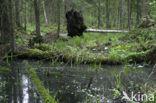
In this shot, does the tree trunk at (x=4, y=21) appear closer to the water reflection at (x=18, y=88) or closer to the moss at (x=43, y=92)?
the water reflection at (x=18, y=88)

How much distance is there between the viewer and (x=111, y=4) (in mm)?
33969

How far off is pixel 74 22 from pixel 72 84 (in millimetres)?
10441

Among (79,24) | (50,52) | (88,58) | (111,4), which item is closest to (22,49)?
(50,52)

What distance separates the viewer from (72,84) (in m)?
4.62

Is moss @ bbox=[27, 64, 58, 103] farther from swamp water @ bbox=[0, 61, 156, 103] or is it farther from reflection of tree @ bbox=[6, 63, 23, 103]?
reflection of tree @ bbox=[6, 63, 23, 103]

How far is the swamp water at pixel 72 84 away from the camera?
3.62m

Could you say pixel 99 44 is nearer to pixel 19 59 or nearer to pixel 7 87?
pixel 19 59

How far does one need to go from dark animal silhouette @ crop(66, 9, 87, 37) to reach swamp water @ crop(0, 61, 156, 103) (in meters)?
8.62

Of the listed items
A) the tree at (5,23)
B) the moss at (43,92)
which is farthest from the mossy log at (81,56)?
the moss at (43,92)

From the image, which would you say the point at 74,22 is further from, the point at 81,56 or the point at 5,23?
the point at 81,56

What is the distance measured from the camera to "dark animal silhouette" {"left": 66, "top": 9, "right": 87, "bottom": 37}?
14438 millimetres

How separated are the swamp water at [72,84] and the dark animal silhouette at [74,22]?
28.3 ft

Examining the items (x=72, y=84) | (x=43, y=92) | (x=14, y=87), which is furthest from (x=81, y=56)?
(x=43, y=92)

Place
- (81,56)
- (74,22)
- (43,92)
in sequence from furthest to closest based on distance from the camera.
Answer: (74,22) → (81,56) → (43,92)
